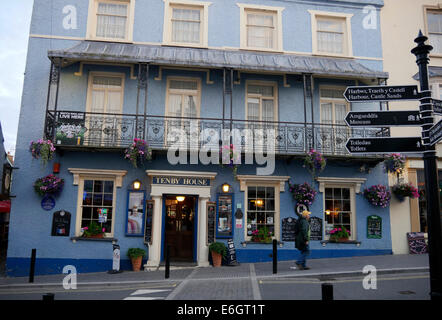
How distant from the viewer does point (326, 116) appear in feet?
41.8

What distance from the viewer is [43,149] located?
10.3 m

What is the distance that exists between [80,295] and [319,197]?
8.06 meters

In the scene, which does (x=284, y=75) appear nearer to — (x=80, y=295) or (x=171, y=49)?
(x=171, y=49)

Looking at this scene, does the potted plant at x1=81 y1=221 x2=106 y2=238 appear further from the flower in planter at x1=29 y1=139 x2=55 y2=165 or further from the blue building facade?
the flower in planter at x1=29 y1=139 x2=55 y2=165

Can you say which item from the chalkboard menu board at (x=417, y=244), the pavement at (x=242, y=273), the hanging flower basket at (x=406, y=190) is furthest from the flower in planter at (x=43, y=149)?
the chalkboard menu board at (x=417, y=244)

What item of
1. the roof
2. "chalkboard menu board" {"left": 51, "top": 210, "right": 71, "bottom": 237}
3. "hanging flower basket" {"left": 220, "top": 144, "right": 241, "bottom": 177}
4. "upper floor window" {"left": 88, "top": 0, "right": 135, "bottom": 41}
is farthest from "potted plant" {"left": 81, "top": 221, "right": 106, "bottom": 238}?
"upper floor window" {"left": 88, "top": 0, "right": 135, "bottom": 41}

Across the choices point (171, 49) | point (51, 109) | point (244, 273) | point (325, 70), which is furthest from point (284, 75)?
point (51, 109)

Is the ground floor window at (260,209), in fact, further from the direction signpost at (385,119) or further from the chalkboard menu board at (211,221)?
the direction signpost at (385,119)

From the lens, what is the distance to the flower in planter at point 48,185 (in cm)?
1070

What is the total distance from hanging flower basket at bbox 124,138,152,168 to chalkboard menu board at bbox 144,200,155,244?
1443 mm

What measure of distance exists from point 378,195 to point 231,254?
546 cm

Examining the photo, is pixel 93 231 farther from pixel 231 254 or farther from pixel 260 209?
pixel 260 209

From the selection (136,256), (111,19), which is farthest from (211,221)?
(111,19)

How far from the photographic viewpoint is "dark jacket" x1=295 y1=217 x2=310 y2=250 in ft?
30.8
